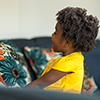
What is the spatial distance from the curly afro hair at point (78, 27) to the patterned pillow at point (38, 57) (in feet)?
2.25

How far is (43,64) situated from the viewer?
171 cm

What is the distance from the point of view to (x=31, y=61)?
172 centimetres

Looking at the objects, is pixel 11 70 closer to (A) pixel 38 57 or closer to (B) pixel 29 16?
(A) pixel 38 57

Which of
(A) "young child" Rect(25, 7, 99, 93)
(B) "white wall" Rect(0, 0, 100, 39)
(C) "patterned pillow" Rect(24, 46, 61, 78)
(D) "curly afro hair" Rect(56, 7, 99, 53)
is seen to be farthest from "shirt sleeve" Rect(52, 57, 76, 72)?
(B) "white wall" Rect(0, 0, 100, 39)

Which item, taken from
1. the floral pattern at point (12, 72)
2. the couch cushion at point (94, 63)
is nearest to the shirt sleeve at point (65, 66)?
the floral pattern at point (12, 72)

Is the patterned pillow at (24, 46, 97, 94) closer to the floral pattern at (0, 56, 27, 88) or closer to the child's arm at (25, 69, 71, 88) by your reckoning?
the floral pattern at (0, 56, 27, 88)

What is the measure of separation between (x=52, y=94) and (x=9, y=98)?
0.10 metres

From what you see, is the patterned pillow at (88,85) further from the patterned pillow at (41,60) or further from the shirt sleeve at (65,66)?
the shirt sleeve at (65,66)

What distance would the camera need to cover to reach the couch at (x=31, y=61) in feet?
3.88

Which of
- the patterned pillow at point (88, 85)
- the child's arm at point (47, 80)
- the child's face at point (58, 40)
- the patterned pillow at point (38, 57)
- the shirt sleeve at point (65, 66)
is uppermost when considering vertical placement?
the child's face at point (58, 40)

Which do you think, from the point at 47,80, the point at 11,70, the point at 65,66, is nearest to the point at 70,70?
the point at 65,66

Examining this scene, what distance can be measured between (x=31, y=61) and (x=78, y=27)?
2.71 ft

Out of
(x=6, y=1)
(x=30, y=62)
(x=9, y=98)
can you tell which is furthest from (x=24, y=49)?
(x=9, y=98)

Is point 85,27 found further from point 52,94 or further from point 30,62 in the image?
point 30,62
